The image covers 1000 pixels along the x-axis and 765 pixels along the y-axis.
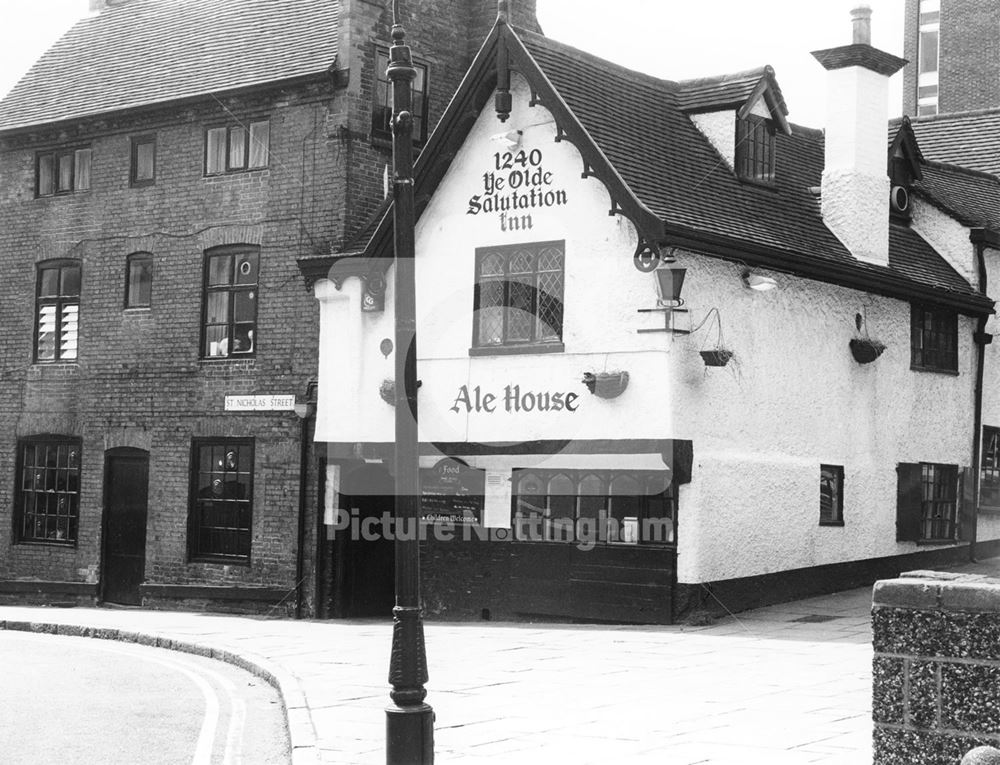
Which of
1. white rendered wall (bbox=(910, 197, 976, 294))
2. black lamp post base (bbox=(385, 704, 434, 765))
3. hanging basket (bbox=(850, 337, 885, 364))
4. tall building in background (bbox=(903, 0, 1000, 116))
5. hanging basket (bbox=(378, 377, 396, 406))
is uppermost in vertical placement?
tall building in background (bbox=(903, 0, 1000, 116))

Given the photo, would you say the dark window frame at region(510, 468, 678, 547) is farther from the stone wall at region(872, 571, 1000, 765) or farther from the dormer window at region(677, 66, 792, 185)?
the stone wall at region(872, 571, 1000, 765)

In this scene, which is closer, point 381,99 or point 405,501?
point 405,501

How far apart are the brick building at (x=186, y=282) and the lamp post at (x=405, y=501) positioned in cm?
1157

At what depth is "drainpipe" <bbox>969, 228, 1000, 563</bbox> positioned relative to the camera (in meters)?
22.5

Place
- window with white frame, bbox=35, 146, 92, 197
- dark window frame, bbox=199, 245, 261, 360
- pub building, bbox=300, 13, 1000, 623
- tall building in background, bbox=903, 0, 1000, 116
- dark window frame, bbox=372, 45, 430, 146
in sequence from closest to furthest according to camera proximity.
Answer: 1. pub building, bbox=300, 13, 1000, 623
2. dark window frame, bbox=372, 45, 430, 146
3. dark window frame, bbox=199, 245, 261, 360
4. window with white frame, bbox=35, 146, 92, 197
5. tall building in background, bbox=903, 0, 1000, 116

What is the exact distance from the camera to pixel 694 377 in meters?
17.0

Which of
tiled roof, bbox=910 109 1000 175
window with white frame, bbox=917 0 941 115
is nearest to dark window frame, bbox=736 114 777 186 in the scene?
tiled roof, bbox=910 109 1000 175

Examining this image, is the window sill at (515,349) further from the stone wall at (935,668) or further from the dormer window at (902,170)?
the stone wall at (935,668)

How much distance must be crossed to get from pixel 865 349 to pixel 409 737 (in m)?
12.9

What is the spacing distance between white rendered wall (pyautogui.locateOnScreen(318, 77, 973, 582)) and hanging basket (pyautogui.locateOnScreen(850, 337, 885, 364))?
15 cm

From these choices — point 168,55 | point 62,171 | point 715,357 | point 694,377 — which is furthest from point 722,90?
point 62,171

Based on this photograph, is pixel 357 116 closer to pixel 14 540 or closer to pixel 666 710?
pixel 14 540

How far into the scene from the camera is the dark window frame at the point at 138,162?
23.0 metres

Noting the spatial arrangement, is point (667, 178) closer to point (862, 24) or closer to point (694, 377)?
point (694, 377)
